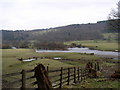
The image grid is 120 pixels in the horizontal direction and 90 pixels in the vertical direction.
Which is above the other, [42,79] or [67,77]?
[42,79]

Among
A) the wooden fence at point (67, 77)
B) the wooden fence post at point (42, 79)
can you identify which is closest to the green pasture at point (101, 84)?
the wooden fence at point (67, 77)

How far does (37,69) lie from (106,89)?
529 centimetres

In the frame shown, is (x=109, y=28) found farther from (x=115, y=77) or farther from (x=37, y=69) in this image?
(x=37, y=69)

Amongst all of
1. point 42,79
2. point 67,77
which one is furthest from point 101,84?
point 42,79

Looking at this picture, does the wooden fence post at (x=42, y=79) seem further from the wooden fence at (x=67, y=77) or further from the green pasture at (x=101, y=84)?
the green pasture at (x=101, y=84)

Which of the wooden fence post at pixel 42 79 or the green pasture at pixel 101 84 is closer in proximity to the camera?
the wooden fence post at pixel 42 79

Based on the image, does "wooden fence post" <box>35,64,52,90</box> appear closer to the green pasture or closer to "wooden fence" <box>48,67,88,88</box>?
"wooden fence" <box>48,67,88,88</box>

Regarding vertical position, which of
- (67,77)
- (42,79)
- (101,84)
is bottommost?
(101,84)

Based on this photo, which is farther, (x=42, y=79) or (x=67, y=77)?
(x=67, y=77)

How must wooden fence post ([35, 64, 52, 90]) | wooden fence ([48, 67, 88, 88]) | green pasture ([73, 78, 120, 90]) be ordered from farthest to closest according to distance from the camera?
green pasture ([73, 78, 120, 90])
wooden fence ([48, 67, 88, 88])
wooden fence post ([35, 64, 52, 90])

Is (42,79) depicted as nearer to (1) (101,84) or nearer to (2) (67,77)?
(2) (67,77)

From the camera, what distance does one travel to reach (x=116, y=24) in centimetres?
3709

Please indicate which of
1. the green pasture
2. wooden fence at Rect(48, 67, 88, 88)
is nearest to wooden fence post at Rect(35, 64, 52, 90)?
wooden fence at Rect(48, 67, 88, 88)

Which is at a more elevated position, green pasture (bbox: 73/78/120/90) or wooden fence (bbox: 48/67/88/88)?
wooden fence (bbox: 48/67/88/88)
